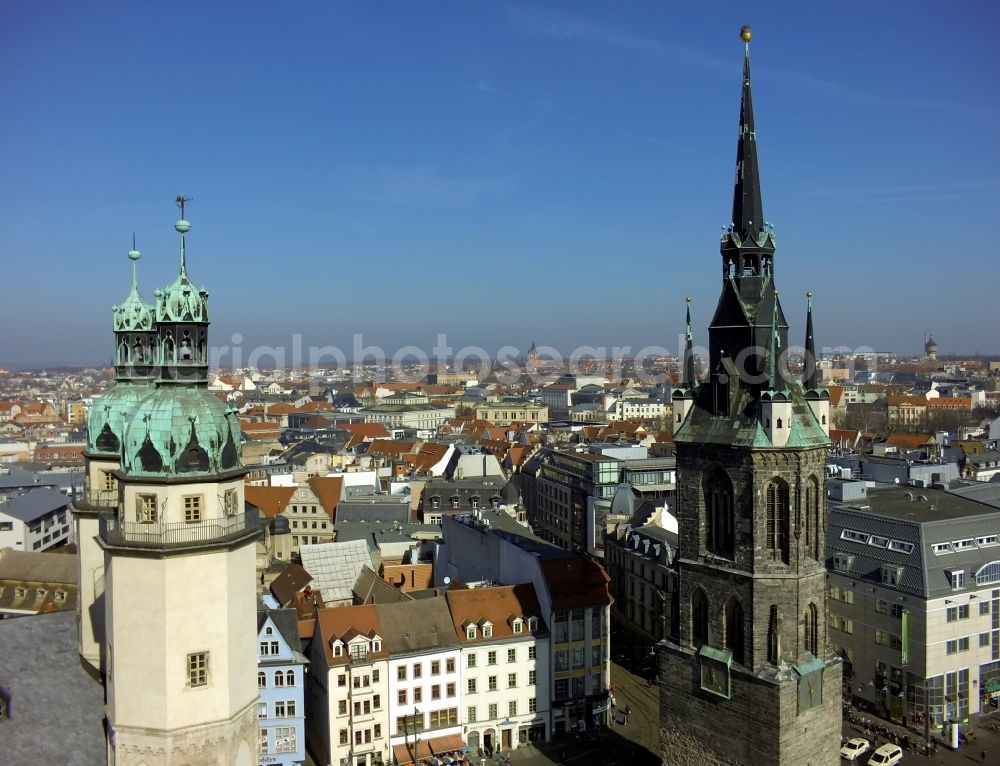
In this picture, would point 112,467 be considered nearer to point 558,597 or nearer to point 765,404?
point 765,404

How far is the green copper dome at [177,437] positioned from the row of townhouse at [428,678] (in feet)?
91.8

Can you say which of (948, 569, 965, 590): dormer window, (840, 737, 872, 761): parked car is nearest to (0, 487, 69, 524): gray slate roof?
(840, 737, 872, 761): parked car

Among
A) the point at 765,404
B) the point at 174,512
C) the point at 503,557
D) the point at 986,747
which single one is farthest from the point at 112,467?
the point at 986,747

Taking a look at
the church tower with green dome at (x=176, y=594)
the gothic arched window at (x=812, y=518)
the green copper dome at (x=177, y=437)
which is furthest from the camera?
the gothic arched window at (x=812, y=518)

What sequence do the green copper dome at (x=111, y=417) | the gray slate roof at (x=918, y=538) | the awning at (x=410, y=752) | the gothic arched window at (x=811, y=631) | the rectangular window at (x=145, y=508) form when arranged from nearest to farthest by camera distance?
the rectangular window at (x=145, y=508)
the gothic arched window at (x=811, y=631)
the green copper dome at (x=111, y=417)
the awning at (x=410, y=752)
the gray slate roof at (x=918, y=538)

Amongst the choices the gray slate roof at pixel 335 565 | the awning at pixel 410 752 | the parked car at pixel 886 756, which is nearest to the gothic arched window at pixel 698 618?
the parked car at pixel 886 756

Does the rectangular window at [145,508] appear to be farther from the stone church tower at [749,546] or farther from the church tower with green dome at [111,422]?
Answer: the stone church tower at [749,546]

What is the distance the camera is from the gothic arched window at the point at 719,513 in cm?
3650

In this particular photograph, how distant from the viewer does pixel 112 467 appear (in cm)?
3888

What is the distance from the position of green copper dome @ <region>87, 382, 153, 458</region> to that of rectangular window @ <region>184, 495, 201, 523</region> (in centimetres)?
1051

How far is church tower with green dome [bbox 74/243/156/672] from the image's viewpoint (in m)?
38.5

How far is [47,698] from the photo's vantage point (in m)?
33.5

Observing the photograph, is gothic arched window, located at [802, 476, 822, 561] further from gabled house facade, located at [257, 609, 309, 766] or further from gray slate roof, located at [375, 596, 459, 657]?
gabled house facade, located at [257, 609, 309, 766]

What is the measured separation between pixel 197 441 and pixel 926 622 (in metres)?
50.4
